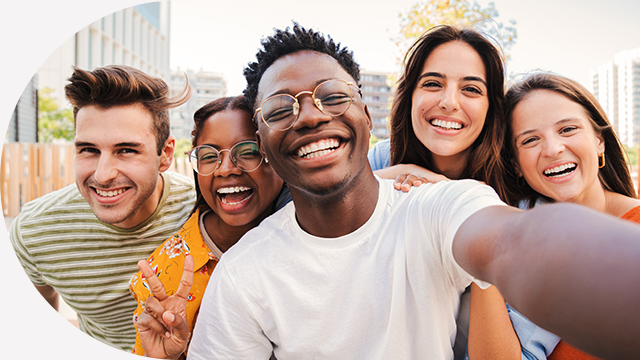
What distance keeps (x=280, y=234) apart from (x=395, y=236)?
664 millimetres

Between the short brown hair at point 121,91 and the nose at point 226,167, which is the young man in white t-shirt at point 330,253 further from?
the short brown hair at point 121,91

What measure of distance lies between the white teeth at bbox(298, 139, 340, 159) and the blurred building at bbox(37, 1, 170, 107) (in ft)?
49.1

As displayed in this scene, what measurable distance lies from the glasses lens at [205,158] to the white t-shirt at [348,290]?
2.07ft

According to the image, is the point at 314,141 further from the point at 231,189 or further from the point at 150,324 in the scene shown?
the point at 150,324

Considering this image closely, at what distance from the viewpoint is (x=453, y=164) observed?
9.93 feet

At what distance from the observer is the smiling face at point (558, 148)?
248 cm

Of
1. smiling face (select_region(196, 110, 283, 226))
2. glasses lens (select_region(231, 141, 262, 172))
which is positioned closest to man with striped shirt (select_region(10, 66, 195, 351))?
smiling face (select_region(196, 110, 283, 226))

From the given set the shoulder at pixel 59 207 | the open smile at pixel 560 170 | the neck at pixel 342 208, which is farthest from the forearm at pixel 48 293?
the open smile at pixel 560 170

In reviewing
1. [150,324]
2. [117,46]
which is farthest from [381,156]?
[117,46]

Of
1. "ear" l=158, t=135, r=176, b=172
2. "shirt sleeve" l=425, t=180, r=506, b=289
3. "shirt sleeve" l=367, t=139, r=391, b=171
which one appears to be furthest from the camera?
"shirt sleeve" l=367, t=139, r=391, b=171

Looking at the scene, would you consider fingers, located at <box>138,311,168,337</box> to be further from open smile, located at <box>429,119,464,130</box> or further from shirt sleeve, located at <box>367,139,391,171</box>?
open smile, located at <box>429,119,464,130</box>

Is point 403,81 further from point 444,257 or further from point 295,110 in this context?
point 444,257

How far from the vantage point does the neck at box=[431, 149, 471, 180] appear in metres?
3.01

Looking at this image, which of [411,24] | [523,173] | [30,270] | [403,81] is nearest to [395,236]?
[523,173]
